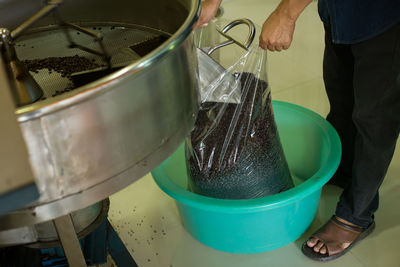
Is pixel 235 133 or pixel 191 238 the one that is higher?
pixel 235 133

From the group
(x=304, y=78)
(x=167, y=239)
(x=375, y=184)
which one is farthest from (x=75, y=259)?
(x=304, y=78)

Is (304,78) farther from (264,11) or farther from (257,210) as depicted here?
(257,210)

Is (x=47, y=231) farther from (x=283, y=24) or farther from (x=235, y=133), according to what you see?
(x=283, y=24)

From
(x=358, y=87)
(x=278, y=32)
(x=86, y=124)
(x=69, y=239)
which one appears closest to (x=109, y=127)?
(x=86, y=124)

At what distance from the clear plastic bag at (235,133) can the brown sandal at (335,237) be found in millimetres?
216

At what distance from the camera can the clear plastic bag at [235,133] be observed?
3.19 ft

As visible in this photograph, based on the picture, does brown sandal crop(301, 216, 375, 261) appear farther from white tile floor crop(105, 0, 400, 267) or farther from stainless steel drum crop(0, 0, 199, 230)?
stainless steel drum crop(0, 0, 199, 230)

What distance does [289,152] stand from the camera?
129 centimetres

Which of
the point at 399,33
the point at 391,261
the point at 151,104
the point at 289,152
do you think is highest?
the point at 151,104

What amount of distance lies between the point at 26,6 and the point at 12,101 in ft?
1.30

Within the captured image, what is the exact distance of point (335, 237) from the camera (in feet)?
3.72

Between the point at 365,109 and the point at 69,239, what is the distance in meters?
0.66

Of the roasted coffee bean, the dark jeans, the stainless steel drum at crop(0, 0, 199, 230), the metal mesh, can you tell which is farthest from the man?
the stainless steel drum at crop(0, 0, 199, 230)

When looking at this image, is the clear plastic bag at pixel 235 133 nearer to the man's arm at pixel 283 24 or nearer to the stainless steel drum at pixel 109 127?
the man's arm at pixel 283 24
